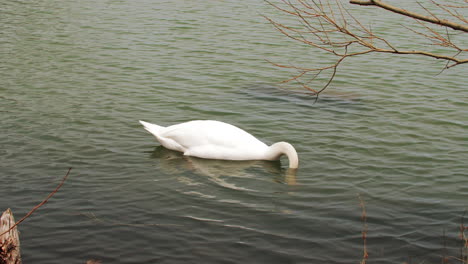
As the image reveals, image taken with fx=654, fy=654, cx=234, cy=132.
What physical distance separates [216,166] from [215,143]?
399 mm

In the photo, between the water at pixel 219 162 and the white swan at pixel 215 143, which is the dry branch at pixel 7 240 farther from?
the white swan at pixel 215 143

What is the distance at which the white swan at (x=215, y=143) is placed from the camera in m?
9.05

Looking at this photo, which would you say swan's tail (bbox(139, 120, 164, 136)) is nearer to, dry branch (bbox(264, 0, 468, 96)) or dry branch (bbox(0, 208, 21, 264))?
dry branch (bbox(264, 0, 468, 96))

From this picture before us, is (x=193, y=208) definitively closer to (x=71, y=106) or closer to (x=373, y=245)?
(x=373, y=245)

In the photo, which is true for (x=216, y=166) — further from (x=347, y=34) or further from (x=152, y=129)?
(x=347, y=34)

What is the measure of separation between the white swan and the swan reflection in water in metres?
0.09

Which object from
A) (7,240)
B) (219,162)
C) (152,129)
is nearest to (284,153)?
(219,162)

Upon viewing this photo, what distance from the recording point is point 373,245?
6.43 metres

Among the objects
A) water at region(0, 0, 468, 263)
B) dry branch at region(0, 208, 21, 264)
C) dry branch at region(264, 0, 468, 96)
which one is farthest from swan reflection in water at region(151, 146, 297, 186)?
dry branch at region(0, 208, 21, 264)

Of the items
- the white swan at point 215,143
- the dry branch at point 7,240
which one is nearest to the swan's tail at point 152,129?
the white swan at point 215,143

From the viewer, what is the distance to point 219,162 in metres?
9.09

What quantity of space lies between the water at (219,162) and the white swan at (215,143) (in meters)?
0.17

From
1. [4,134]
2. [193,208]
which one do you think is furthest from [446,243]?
[4,134]

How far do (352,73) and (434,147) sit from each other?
523cm
